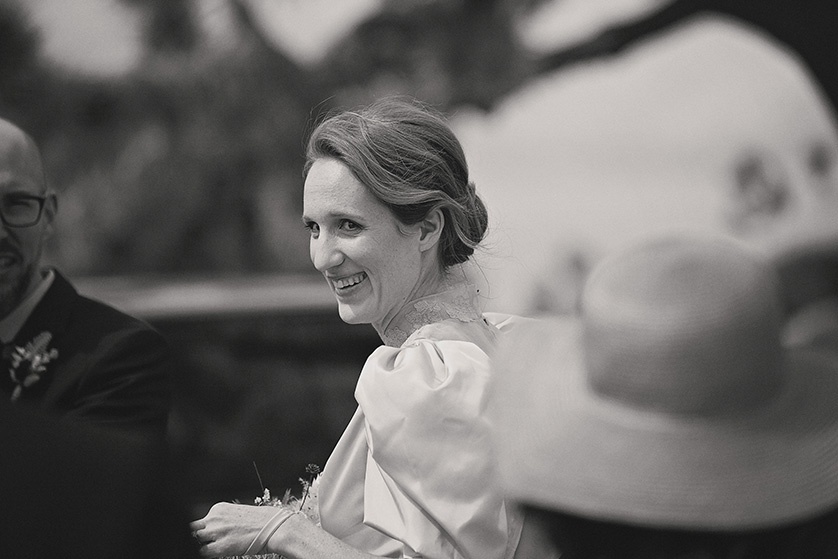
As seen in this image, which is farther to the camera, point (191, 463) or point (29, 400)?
point (191, 463)

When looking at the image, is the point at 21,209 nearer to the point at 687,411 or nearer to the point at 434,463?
the point at 434,463

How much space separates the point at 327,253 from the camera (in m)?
2.42

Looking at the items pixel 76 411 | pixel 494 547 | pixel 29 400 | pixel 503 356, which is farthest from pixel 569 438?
pixel 29 400

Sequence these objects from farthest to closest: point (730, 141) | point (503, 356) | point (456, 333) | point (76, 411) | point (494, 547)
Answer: point (730, 141) → point (76, 411) → point (456, 333) → point (494, 547) → point (503, 356)

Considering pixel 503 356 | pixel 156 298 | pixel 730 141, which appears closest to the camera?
pixel 503 356

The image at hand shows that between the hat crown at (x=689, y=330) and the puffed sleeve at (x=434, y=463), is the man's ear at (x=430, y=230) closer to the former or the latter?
the puffed sleeve at (x=434, y=463)

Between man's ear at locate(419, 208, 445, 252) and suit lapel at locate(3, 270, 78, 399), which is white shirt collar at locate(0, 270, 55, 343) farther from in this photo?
man's ear at locate(419, 208, 445, 252)

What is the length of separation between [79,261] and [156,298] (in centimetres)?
54

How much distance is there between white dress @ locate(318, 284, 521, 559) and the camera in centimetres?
206

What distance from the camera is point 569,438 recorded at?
1.34 meters

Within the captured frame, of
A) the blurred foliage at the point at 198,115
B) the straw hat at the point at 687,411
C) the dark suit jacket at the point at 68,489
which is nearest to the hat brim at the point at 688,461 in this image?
the straw hat at the point at 687,411

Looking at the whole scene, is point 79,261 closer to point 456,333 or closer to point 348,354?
point 348,354

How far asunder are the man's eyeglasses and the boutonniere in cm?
35

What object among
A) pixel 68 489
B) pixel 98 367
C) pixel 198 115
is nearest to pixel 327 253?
pixel 98 367
